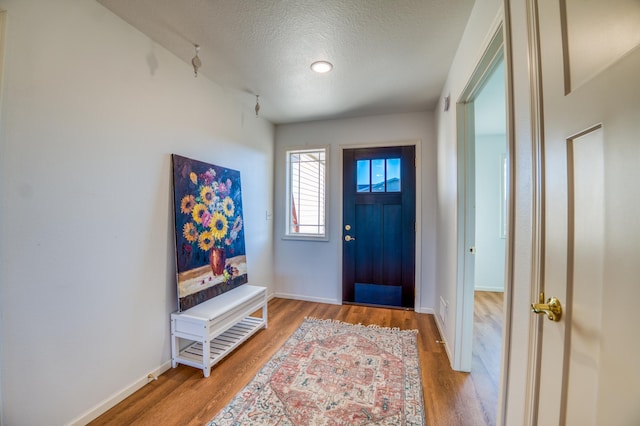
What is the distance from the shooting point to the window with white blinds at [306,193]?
3498 mm

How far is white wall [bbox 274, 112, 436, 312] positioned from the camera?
308 centimetres

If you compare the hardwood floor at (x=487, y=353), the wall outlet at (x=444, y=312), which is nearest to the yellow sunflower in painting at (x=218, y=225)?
the wall outlet at (x=444, y=312)

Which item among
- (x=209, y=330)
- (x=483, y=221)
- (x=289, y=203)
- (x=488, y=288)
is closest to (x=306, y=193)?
(x=289, y=203)

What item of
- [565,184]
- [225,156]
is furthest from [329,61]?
[565,184]

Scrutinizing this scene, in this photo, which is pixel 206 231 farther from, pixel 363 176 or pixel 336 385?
pixel 363 176

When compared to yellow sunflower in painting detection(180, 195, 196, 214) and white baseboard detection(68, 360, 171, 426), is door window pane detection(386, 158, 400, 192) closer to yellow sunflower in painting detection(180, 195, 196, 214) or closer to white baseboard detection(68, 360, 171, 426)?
yellow sunflower in painting detection(180, 195, 196, 214)

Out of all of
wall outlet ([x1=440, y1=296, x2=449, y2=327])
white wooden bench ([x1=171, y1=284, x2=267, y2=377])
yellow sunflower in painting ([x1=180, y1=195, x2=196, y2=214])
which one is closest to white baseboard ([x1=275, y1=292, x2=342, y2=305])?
white wooden bench ([x1=171, y1=284, x2=267, y2=377])

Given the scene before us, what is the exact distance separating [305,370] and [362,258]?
1.64m

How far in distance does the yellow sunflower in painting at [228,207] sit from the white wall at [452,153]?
6.75 feet

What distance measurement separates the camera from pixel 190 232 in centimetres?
209

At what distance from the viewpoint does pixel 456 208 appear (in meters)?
1.95

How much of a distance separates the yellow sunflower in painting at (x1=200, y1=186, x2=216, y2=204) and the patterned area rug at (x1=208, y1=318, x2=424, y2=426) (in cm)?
147

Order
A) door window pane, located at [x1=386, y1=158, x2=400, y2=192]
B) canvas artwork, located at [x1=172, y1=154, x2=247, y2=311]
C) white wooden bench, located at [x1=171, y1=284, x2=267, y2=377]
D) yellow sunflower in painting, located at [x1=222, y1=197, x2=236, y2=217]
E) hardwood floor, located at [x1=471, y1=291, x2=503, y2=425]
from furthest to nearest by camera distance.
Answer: door window pane, located at [x1=386, y1=158, x2=400, y2=192] → yellow sunflower in painting, located at [x1=222, y1=197, x2=236, y2=217] → canvas artwork, located at [x1=172, y1=154, x2=247, y2=311] → white wooden bench, located at [x1=171, y1=284, x2=267, y2=377] → hardwood floor, located at [x1=471, y1=291, x2=503, y2=425]

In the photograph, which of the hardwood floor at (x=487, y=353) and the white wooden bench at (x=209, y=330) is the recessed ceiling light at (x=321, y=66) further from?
the hardwood floor at (x=487, y=353)
